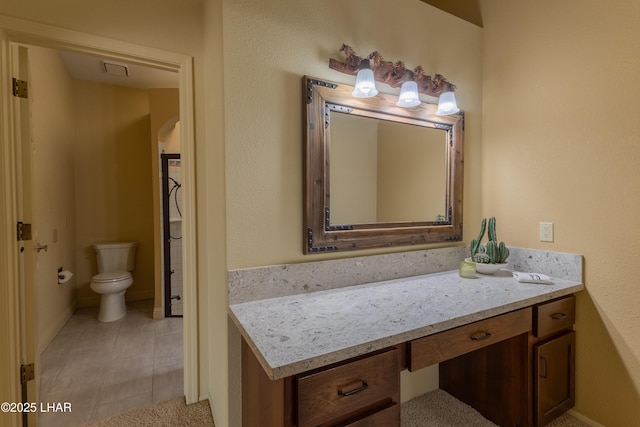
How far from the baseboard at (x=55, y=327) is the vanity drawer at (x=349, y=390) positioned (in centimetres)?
241

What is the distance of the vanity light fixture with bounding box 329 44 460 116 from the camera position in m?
1.51

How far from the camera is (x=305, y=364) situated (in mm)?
830

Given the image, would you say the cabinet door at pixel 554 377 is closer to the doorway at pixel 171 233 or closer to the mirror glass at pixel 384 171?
the mirror glass at pixel 384 171

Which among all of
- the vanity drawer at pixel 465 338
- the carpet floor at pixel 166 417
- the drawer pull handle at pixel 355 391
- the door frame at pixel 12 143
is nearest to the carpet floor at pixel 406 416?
the carpet floor at pixel 166 417

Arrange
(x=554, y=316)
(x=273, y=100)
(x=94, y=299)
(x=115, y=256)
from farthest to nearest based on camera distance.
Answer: (x=94, y=299) < (x=115, y=256) < (x=554, y=316) < (x=273, y=100)

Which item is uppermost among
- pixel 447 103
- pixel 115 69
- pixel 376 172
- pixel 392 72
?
pixel 115 69

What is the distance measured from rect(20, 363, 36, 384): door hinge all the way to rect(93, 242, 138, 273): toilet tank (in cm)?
204

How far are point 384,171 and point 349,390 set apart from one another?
1.16 metres

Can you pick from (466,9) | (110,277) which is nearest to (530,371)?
(466,9)

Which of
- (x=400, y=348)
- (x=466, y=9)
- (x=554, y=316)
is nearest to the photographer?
(x=400, y=348)

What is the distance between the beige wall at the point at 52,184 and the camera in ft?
7.82

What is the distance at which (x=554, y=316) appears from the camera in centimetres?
149

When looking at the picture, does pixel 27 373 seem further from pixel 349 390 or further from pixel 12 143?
pixel 349 390

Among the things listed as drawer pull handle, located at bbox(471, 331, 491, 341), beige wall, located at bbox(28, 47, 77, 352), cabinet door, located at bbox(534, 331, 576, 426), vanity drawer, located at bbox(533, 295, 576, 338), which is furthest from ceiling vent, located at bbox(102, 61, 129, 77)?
cabinet door, located at bbox(534, 331, 576, 426)
